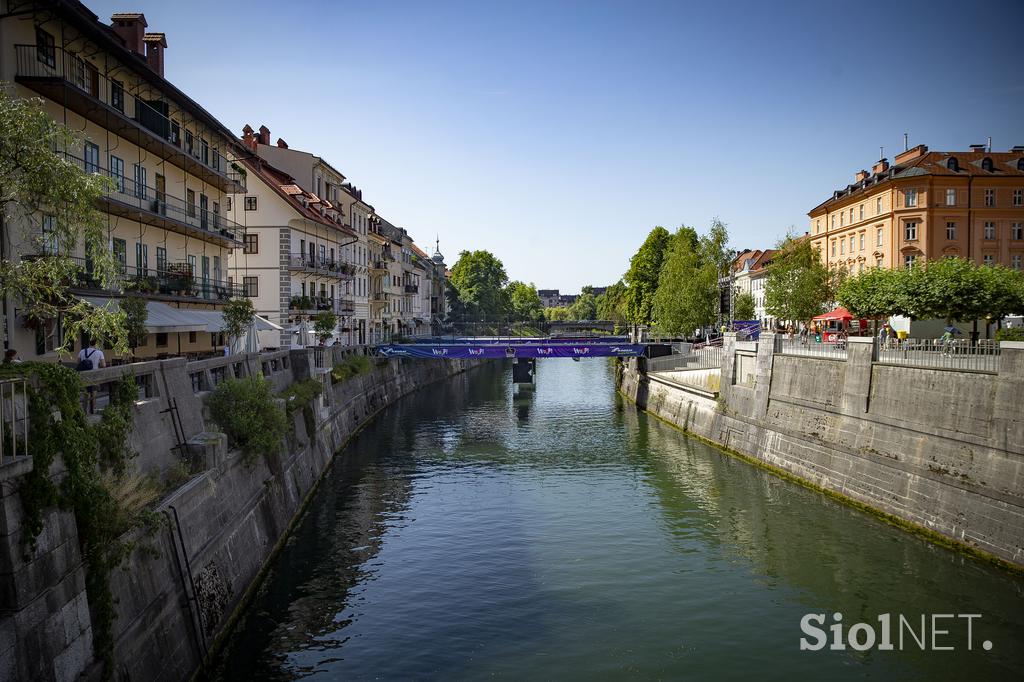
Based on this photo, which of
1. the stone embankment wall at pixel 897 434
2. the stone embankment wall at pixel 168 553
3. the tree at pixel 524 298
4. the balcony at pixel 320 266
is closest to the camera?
the stone embankment wall at pixel 168 553

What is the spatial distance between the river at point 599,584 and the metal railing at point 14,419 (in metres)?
6.45

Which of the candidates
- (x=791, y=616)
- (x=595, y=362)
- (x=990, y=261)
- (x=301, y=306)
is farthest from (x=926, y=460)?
(x=595, y=362)

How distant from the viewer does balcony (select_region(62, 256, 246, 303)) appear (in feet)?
82.7

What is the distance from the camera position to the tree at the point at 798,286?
5544 centimetres

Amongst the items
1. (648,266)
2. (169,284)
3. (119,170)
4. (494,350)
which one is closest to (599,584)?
(169,284)

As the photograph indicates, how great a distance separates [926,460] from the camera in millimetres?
22172

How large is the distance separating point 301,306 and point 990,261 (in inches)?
1997

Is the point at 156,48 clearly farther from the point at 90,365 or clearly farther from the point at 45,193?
the point at 45,193

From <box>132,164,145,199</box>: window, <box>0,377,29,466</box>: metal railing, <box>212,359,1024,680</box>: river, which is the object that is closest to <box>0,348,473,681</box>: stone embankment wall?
<box>0,377,29,466</box>: metal railing

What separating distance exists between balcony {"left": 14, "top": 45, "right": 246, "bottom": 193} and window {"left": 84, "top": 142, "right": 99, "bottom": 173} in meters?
0.91

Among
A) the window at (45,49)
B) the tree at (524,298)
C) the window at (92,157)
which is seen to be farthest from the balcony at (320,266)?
the tree at (524,298)

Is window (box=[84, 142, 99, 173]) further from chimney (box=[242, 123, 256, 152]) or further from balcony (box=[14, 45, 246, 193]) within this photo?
chimney (box=[242, 123, 256, 152])

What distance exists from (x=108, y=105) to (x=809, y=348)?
28.6m

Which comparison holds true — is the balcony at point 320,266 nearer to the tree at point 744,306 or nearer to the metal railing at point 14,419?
the metal railing at point 14,419
